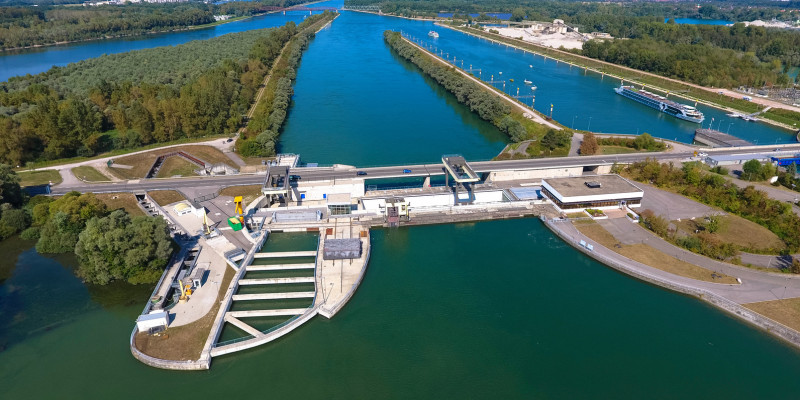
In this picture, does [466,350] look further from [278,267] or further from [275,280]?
[278,267]

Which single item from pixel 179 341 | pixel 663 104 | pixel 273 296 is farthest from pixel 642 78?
pixel 179 341

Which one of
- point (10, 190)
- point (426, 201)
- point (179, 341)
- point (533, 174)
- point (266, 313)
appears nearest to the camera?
point (179, 341)

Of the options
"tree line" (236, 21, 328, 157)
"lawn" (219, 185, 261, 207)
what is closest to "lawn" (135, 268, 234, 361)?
"lawn" (219, 185, 261, 207)

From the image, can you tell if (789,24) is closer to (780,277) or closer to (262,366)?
(780,277)

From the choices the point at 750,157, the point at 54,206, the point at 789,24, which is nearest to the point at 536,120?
the point at 750,157

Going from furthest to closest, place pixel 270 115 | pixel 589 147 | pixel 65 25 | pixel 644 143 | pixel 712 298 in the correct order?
pixel 65 25
pixel 270 115
pixel 644 143
pixel 589 147
pixel 712 298

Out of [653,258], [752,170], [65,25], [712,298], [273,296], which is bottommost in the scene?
[273,296]

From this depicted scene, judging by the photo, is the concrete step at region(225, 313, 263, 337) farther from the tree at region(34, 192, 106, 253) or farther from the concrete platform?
the tree at region(34, 192, 106, 253)
